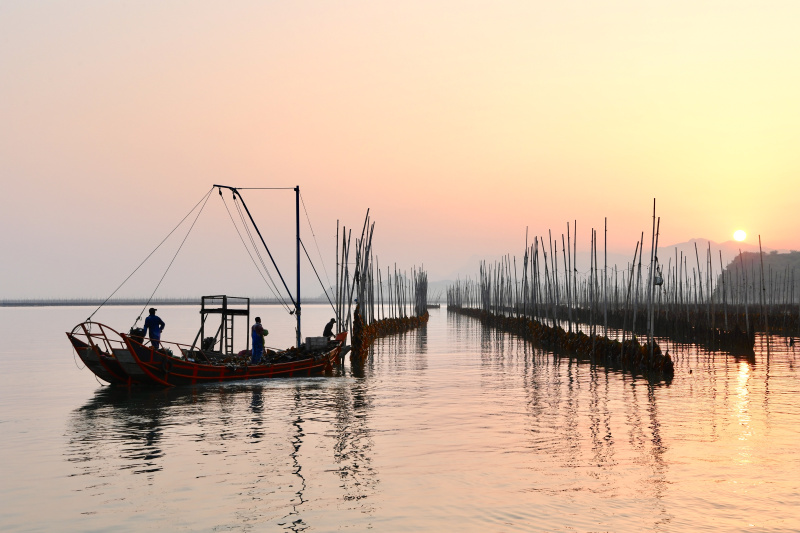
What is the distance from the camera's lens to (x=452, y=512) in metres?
12.9

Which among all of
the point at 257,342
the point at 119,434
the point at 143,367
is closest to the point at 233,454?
the point at 119,434

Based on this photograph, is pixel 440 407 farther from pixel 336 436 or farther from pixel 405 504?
pixel 405 504

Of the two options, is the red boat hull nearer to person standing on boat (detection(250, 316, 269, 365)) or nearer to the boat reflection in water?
person standing on boat (detection(250, 316, 269, 365))

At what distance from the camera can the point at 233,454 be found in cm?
1777

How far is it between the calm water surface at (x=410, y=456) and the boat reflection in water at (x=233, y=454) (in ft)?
0.22

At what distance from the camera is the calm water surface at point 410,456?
12.8 metres

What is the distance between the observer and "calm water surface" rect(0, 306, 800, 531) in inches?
502

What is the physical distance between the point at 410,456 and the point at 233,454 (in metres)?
3.95

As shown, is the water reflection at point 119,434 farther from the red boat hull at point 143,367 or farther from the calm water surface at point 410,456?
the red boat hull at point 143,367

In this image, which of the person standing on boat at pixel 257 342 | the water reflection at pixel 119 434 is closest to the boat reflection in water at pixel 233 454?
the water reflection at pixel 119 434

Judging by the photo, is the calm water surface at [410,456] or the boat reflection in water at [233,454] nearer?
the calm water surface at [410,456]

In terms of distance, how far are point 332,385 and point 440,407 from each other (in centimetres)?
805

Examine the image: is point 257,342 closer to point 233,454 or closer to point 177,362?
point 177,362

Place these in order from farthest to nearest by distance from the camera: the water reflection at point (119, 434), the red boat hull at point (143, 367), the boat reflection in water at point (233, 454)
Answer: the red boat hull at point (143, 367), the water reflection at point (119, 434), the boat reflection in water at point (233, 454)
